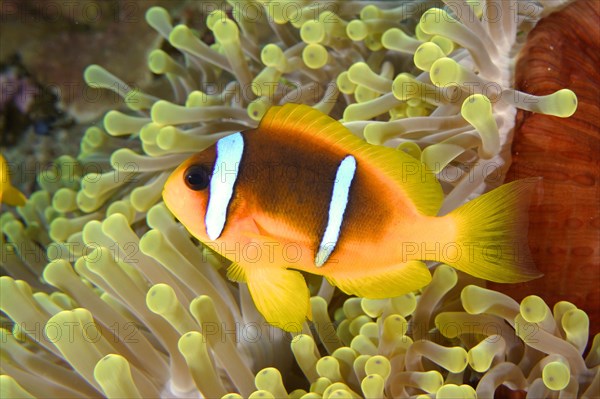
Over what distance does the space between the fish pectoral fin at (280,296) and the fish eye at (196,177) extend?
0.16 meters

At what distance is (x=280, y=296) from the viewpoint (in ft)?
3.15

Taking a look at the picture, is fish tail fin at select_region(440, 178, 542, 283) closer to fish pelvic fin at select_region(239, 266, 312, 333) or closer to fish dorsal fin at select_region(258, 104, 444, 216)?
fish dorsal fin at select_region(258, 104, 444, 216)

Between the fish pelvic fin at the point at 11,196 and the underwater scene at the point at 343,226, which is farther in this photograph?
the fish pelvic fin at the point at 11,196

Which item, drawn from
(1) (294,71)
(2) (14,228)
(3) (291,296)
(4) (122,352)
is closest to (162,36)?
(1) (294,71)

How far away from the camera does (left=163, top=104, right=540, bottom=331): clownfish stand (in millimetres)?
901

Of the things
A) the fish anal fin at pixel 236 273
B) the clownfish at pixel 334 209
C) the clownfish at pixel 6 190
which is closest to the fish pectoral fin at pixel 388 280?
the clownfish at pixel 334 209

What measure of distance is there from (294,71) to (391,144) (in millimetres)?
423

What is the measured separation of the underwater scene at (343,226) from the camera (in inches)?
36.1

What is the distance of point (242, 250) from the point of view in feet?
3.05

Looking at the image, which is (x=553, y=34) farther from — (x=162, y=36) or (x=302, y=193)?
(x=162, y=36)

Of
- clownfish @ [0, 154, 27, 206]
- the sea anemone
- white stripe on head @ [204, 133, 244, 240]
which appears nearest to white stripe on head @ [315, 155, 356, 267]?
white stripe on head @ [204, 133, 244, 240]

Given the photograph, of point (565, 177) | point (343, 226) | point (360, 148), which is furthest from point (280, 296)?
point (565, 177)

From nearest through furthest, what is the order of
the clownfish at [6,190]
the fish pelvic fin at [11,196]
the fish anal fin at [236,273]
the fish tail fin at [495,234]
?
the fish tail fin at [495,234]
the fish anal fin at [236,273]
the clownfish at [6,190]
the fish pelvic fin at [11,196]

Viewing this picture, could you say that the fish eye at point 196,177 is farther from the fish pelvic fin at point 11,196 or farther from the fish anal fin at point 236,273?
the fish pelvic fin at point 11,196
